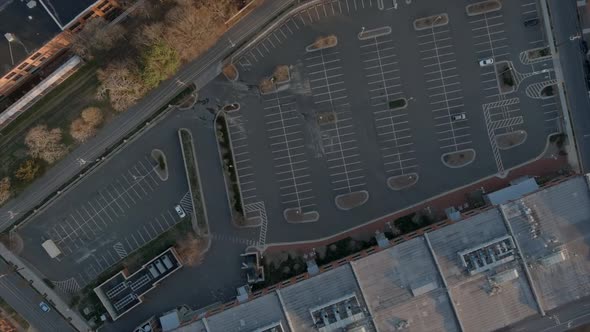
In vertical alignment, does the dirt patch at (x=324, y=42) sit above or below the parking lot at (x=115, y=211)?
above

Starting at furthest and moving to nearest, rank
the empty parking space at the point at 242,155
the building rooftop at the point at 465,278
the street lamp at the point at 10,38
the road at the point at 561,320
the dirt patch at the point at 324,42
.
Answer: the empty parking space at the point at 242,155
the dirt patch at the point at 324,42
the road at the point at 561,320
the street lamp at the point at 10,38
the building rooftop at the point at 465,278

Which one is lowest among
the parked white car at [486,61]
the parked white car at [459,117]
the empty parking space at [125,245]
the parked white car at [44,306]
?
the parked white car at [44,306]

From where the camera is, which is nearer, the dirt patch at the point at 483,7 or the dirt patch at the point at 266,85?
the dirt patch at the point at 483,7

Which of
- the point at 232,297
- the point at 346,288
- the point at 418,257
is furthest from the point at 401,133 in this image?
the point at 232,297

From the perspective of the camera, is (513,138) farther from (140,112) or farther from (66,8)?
(66,8)

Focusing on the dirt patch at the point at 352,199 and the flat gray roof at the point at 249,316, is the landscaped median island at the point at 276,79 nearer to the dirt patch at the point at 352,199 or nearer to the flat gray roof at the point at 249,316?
the dirt patch at the point at 352,199

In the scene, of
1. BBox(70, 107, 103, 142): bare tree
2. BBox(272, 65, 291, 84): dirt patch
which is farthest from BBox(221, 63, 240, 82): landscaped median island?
BBox(70, 107, 103, 142): bare tree

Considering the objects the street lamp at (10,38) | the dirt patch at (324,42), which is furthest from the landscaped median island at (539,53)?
the street lamp at (10,38)
